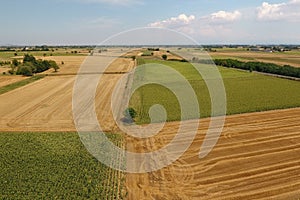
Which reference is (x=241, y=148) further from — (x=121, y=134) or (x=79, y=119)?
(x=79, y=119)

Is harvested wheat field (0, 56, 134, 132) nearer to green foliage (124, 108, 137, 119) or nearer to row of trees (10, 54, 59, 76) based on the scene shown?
green foliage (124, 108, 137, 119)

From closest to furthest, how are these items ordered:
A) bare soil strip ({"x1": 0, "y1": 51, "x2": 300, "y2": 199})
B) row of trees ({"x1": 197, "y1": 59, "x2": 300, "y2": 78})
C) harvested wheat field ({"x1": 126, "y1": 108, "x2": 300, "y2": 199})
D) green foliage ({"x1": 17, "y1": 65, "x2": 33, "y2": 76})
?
1. harvested wheat field ({"x1": 126, "y1": 108, "x2": 300, "y2": 199})
2. bare soil strip ({"x1": 0, "y1": 51, "x2": 300, "y2": 199})
3. row of trees ({"x1": 197, "y1": 59, "x2": 300, "y2": 78})
4. green foliage ({"x1": 17, "y1": 65, "x2": 33, "y2": 76})

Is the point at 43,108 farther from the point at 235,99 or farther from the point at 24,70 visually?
the point at 24,70

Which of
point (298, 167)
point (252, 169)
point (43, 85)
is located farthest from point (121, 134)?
point (43, 85)

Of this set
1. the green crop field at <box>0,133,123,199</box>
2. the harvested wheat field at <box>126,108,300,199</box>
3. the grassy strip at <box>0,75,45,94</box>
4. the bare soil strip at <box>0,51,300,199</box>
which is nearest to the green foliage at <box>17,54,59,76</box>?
the grassy strip at <box>0,75,45,94</box>

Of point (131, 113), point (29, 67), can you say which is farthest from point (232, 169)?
point (29, 67)

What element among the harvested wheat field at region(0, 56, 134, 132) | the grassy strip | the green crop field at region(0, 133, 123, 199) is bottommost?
the grassy strip
